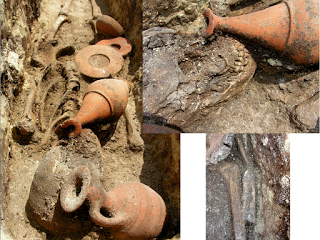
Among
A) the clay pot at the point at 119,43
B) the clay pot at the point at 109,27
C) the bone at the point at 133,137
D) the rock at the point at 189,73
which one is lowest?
the bone at the point at 133,137

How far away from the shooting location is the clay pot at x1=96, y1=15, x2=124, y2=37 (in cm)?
383

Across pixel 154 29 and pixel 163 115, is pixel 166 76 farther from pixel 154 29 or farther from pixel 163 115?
pixel 154 29

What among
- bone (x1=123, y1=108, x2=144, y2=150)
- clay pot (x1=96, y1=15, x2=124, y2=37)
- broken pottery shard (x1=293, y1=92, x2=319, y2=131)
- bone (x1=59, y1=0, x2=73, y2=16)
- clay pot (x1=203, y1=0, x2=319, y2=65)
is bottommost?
bone (x1=123, y1=108, x2=144, y2=150)

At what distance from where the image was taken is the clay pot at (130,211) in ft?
6.14

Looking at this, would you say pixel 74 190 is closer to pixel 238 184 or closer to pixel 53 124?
pixel 53 124

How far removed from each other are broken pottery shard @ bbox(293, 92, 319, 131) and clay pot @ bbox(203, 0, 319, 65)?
1.13ft

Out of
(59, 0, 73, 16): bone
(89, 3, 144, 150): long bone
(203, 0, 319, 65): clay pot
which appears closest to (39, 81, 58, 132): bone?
(89, 3, 144, 150): long bone

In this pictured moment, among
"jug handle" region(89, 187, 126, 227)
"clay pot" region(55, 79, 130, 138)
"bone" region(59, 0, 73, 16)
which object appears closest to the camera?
"jug handle" region(89, 187, 126, 227)

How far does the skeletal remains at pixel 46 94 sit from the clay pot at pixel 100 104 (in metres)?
0.31

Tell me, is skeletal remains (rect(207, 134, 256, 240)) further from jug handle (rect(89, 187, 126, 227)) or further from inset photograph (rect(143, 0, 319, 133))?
jug handle (rect(89, 187, 126, 227))

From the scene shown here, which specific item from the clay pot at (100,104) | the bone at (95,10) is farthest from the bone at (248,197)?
the bone at (95,10)

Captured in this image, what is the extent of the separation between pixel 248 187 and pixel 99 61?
2.45 metres

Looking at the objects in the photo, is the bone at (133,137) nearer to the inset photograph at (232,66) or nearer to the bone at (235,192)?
the inset photograph at (232,66)

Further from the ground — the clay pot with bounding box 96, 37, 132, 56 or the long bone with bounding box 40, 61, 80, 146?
the clay pot with bounding box 96, 37, 132, 56
